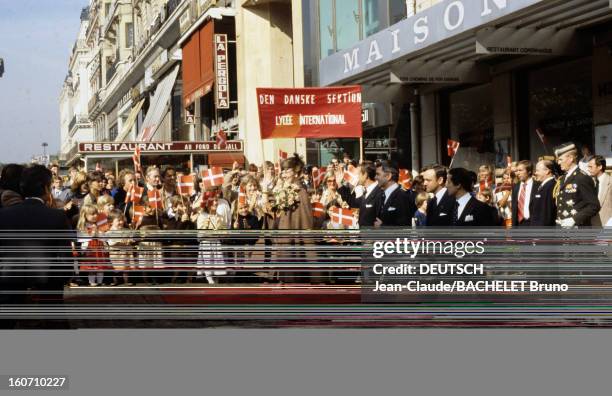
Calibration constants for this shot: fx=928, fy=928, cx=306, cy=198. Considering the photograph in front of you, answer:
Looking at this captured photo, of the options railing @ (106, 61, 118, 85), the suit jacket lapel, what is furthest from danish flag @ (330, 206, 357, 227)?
railing @ (106, 61, 118, 85)

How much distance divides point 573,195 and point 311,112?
5042mm

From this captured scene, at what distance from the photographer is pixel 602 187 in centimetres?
930

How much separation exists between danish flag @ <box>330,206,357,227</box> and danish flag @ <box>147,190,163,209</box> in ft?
9.59

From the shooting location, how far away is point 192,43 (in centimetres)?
3356

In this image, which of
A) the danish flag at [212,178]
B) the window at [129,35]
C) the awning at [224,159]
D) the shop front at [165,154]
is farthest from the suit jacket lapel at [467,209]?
the window at [129,35]

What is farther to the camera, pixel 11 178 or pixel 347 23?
pixel 347 23

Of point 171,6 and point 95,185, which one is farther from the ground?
point 171,6

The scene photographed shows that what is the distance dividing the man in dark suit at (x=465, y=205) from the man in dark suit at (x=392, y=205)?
0.63 metres

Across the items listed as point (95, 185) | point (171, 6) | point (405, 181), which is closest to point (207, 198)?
point (95, 185)

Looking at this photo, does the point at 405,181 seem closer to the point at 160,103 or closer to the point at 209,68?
the point at 209,68

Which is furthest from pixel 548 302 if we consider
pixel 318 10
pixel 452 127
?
pixel 318 10

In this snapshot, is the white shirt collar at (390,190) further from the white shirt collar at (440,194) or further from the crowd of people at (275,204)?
the white shirt collar at (440,194)
